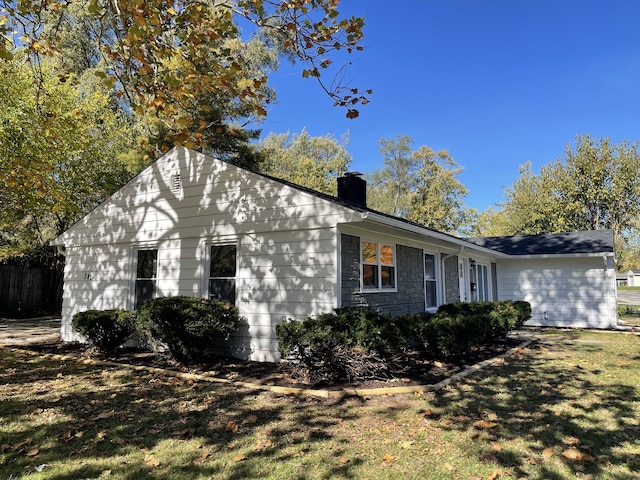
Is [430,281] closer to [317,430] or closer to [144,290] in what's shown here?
[144,290]

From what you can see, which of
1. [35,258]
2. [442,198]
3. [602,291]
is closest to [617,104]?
[602,291]

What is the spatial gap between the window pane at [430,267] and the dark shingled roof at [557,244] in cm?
597

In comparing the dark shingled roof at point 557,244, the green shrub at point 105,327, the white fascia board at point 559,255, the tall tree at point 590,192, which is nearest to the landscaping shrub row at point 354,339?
the green shrub at point 105,327

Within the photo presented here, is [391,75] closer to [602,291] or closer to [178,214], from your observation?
[178,214]

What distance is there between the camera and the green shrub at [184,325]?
7.50m

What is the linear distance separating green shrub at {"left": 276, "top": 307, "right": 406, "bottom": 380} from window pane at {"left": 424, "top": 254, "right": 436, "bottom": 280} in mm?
5403

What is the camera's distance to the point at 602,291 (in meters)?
15.3

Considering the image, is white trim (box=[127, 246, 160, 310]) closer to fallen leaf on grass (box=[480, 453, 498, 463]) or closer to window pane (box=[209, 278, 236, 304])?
window pane (box=[209, 278, 236, 304])

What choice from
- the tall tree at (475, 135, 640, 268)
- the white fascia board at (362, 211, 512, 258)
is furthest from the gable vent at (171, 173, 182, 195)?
the tall tree at (475, 135, 640, 268)

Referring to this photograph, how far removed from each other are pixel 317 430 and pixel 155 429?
1806mm

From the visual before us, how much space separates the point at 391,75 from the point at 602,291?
11.3 metres

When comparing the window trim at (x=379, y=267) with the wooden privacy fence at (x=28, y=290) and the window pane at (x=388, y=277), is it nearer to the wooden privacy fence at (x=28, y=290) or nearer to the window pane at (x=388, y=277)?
the window pane at (x=388, y=277)

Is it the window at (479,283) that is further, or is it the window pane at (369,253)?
the window at (479,283)

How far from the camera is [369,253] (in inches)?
352
